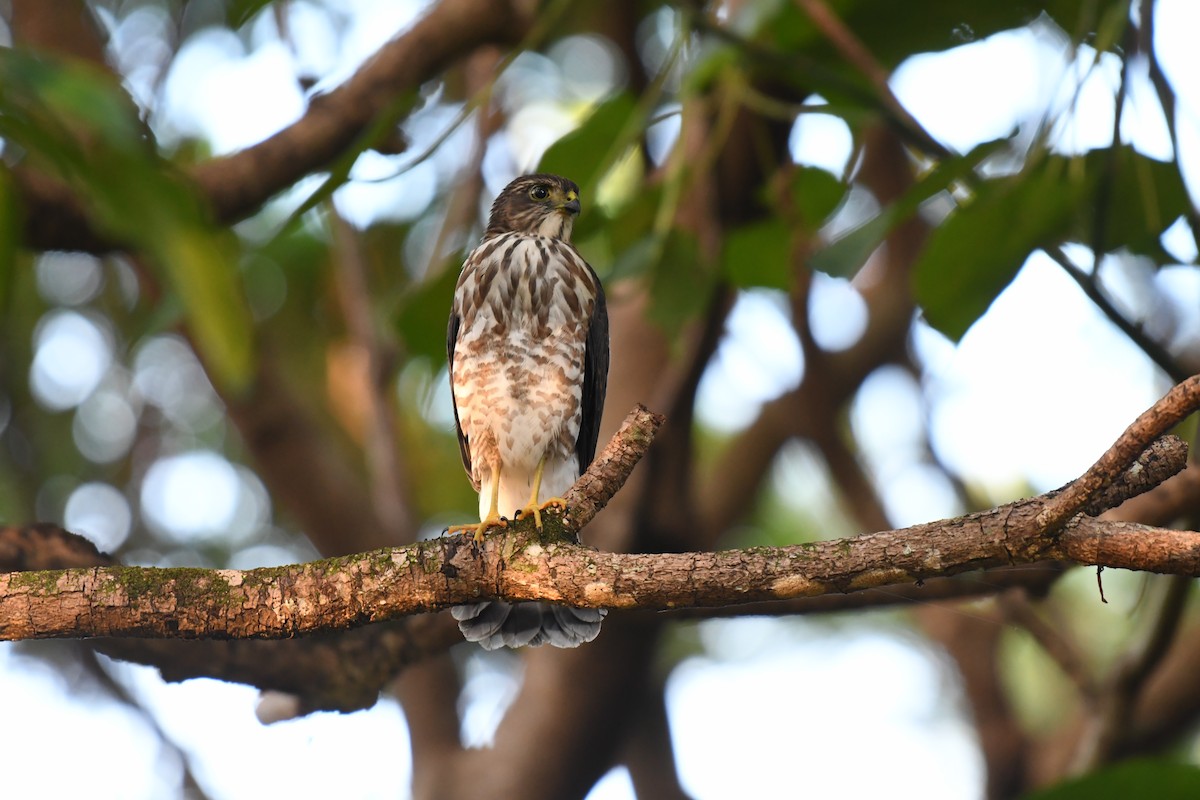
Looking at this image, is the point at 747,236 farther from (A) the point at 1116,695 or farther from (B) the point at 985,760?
(B) the point at 985,760

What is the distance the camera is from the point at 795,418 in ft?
18.0

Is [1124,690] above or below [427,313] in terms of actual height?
below

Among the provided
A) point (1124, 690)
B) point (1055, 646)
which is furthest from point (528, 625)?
point (1124, 690)

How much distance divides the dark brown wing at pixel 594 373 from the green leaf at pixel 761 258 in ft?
1.72

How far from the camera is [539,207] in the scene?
404 centimetres

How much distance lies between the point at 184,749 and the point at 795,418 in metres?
2.90

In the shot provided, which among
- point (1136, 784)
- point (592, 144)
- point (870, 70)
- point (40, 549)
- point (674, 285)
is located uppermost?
point (592, 144)

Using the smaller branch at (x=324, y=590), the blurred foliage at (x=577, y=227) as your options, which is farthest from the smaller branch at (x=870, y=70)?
the smaller branch at (x=324, y=590)

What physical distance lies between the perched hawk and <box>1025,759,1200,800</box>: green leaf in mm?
1578

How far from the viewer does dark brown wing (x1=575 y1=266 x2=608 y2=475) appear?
3855 mm

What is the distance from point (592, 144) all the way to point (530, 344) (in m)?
0.66

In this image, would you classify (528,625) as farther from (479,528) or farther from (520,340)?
(520,340)

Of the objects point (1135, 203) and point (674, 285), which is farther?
point (674, 285)

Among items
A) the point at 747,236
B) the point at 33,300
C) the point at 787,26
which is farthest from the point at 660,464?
the point at 33,300
